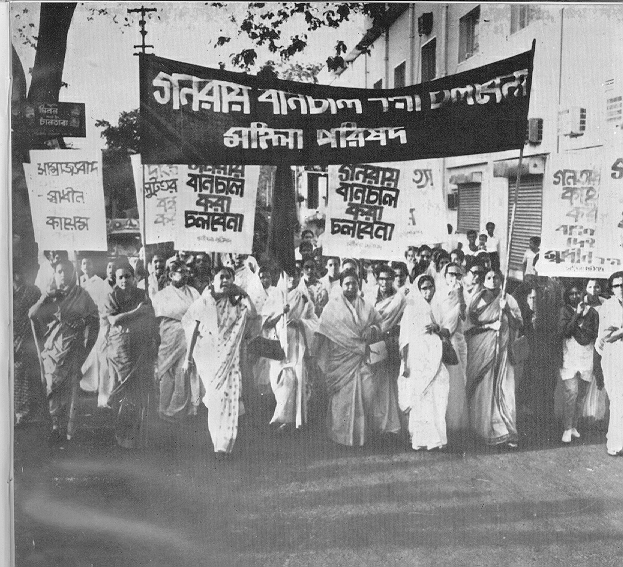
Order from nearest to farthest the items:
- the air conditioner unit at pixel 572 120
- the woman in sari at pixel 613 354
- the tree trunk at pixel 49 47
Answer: the tree trunk at pixel 49 47 < the air conditioner unit at pixel 572 120 < the woman in sari at pixel 613 354

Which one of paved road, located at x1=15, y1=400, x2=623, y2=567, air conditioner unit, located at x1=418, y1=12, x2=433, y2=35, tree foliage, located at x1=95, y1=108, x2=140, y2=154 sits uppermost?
air conditioner unit, located at x1=418, y1=12, x2=433, y2=35

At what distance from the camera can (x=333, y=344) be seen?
4.69 meters

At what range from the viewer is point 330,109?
15.1 feet

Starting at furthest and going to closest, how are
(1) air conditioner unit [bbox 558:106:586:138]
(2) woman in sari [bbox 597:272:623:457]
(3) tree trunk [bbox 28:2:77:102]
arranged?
1. (2) woman in sari [bbox 597:272:623:457]
2. (1) air conditioner unit [bbox 558:106:586:138]
3. (3) tree trunk [bbox 28:2:77:102]

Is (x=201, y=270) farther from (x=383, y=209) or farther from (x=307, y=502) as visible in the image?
(x=307, y=502)

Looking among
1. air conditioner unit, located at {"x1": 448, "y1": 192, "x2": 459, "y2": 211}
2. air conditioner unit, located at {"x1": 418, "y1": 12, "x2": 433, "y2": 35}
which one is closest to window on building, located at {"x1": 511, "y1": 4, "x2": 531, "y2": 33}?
air conditioner unit, located at {"x1": 418, "y1": 12, "x2": 433, "y2": 35}

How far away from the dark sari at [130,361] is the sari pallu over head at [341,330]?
2.79ft

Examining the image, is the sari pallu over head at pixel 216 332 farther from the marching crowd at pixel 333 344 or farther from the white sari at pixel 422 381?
the white sari at pixel 422 381

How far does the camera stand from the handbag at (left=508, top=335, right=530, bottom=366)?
4.70m

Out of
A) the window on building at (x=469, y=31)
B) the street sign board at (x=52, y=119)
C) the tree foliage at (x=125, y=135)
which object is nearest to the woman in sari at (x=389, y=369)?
the window on building at (x=469, y=31)

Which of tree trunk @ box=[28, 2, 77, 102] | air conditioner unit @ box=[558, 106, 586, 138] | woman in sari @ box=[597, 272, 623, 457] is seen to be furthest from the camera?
woman in sari @ box=[597, 272, 623, 457]

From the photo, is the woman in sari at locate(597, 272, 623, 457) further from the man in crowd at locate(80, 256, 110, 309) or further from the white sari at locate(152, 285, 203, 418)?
the man in crowd at locate(80, 256, 110, 309)

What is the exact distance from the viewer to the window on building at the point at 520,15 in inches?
179

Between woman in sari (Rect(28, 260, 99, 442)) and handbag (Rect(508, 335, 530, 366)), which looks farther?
handbag (Rect(508, 335, 530, 366))
